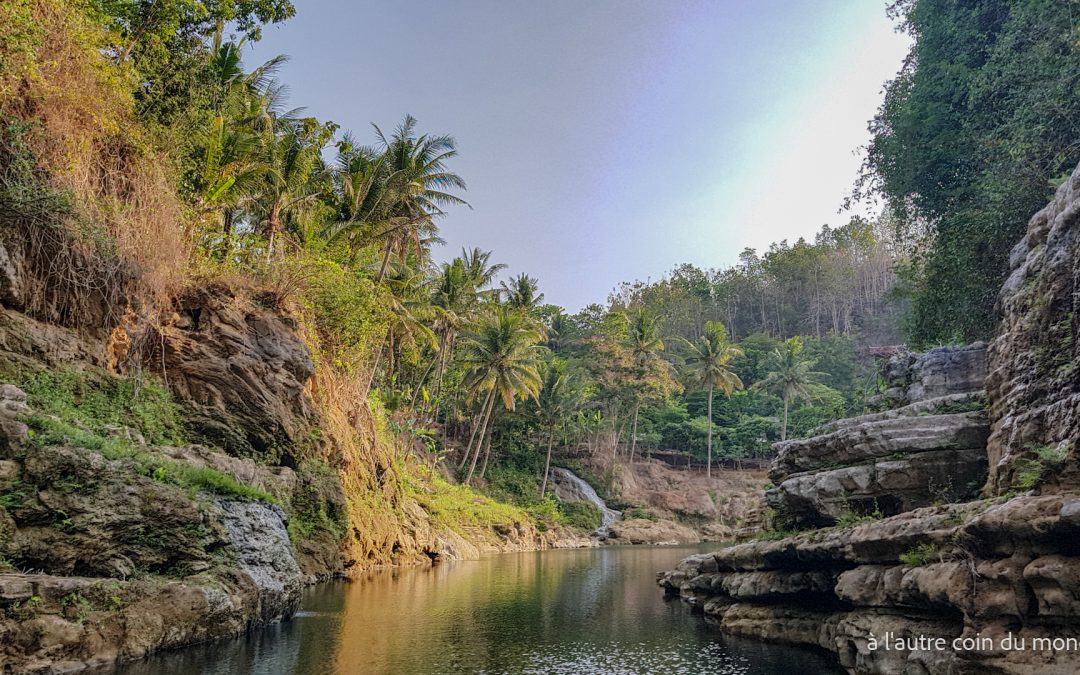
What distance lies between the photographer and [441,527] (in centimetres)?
3378

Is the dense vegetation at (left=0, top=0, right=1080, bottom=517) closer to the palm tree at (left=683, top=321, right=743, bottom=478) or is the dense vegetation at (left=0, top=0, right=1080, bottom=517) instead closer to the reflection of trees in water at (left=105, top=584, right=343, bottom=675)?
the reflection of trees in water at (left=105, top=584, right=343, bottom=675)

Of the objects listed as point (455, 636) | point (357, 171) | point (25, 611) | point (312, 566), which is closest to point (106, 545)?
point (25, 611)

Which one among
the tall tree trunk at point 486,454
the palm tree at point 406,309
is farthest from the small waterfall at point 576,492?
the palm tree at point 406,309

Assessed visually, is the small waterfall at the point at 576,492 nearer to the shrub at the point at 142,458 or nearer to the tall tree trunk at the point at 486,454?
the tall tree trunk at the point at 486,454

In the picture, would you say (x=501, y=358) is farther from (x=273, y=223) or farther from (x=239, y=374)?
(x=239, y=374)

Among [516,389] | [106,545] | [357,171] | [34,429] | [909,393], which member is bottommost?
[106,545]

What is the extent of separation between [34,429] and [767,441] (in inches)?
2141

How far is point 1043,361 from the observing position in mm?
10836

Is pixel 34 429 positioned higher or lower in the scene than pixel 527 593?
higher

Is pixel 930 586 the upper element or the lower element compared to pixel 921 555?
lower

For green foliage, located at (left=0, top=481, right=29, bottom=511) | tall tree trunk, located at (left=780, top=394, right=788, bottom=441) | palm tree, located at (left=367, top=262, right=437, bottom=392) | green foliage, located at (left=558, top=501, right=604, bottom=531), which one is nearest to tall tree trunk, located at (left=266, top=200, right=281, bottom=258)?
palm tree, located at (left=367, top=262, right=437, bottom=392)

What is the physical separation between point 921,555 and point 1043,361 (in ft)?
13.6

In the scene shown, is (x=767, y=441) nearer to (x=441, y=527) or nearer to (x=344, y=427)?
(x=441, y=527)

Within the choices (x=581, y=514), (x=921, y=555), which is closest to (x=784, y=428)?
(x=581, y=514)
